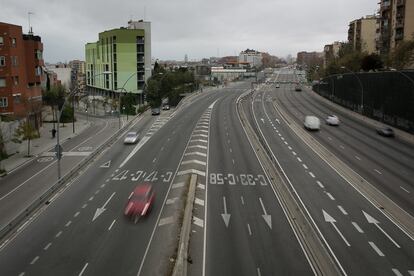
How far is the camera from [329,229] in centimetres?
2422

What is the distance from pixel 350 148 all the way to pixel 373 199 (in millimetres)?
17840

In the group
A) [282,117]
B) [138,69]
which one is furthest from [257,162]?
[138,69]

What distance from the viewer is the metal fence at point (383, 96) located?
181 feet

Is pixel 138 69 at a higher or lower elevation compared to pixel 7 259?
higher

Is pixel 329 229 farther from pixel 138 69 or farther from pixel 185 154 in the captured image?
pixel 138 69

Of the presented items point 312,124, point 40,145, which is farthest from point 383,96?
point 40,145

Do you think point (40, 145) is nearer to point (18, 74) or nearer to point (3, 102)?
point (3, 102)

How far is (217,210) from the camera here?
27.2 meters

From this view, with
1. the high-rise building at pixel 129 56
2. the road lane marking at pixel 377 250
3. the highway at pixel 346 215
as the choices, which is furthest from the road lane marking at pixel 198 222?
the high-rise building at pixel 129 56

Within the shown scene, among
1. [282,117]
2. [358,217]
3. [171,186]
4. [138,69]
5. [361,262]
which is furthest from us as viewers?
[138,69]

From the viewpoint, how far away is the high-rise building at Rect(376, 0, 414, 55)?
→ 8800 cm

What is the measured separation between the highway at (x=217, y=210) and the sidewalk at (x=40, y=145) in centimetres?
227

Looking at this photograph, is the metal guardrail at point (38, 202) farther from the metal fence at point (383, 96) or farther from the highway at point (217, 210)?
the metal fence at point (383, 96)

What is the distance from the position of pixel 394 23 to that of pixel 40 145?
7453 cm
